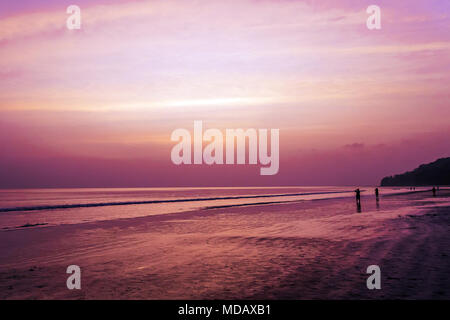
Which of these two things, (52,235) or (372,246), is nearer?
(372,246)

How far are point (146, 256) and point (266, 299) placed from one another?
6.60m

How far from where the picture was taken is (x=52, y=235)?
67.2 ft

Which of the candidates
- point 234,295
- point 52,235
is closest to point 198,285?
point 234,295

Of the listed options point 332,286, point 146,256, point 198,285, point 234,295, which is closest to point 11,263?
point 146,256

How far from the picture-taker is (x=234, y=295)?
8148 millimetres

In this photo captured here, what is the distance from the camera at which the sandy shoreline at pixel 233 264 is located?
8.43 m

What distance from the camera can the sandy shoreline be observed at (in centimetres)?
843

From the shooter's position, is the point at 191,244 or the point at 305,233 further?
the point at 305,233

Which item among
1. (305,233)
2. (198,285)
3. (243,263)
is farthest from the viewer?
(305,233)

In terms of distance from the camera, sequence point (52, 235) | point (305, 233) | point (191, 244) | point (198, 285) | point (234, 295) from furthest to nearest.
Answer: point (52, 235), point (305, 233), point (191, 244), point (198, 285), point (234, 295)

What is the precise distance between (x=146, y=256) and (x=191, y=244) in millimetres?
3254

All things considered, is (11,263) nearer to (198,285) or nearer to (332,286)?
(198,285)

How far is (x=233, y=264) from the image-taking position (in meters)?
11.6
